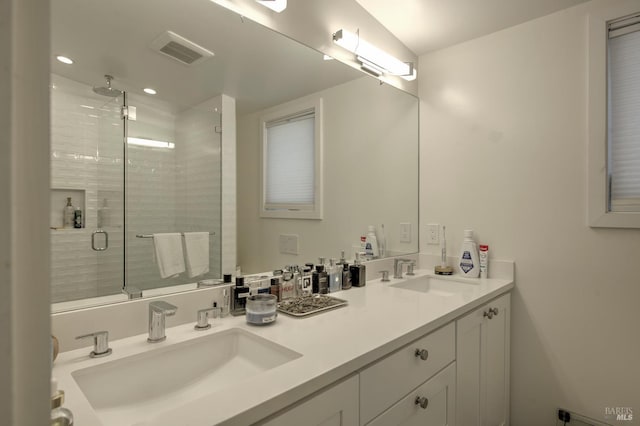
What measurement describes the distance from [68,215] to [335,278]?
98 cm

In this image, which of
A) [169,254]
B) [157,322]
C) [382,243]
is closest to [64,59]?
[169,254]

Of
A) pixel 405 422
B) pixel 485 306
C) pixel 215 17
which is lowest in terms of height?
pixel 405 422

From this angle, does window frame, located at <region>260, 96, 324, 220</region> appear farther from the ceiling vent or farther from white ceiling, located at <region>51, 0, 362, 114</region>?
the ceiling vent

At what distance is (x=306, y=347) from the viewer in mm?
841

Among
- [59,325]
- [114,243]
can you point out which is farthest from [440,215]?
[59,325]

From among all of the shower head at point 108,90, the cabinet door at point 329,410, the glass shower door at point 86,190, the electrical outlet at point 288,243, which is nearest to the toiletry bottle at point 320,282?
the electrical outlet at point 288,243

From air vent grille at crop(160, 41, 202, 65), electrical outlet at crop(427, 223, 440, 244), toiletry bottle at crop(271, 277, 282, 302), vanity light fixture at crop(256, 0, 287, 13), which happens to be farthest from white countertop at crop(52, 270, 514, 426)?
vanity light fixture at crop(256, 0, 287, 13)

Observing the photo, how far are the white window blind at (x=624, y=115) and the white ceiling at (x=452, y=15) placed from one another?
243 mm

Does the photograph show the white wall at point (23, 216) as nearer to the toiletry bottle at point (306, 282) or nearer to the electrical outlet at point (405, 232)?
the toiletry bottle at point (306, 282)

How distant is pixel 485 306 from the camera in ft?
4.69

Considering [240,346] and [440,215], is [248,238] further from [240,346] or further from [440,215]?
[440,215]

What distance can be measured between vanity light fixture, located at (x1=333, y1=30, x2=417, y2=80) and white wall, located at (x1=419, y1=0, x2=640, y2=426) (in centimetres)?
33

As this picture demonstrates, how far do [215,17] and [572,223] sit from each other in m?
1.69

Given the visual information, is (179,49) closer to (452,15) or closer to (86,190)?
(86,190)
